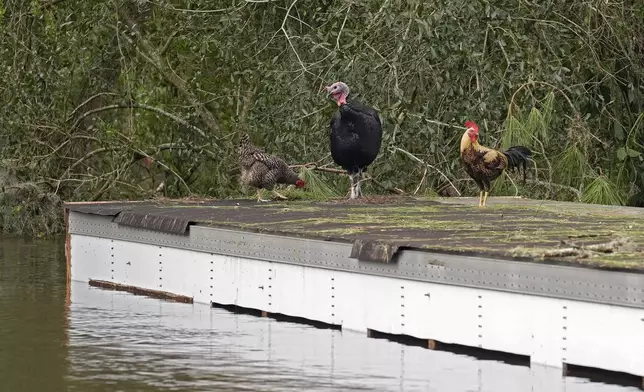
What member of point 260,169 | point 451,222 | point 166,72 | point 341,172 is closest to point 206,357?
point 451,222

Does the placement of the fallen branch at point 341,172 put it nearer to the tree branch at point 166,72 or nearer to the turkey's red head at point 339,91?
the turkey's red head at point 339,91

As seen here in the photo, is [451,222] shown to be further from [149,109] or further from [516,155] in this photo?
[149,109]

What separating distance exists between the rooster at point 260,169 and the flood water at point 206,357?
2.20 m

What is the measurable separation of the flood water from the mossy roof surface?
2.64 feet

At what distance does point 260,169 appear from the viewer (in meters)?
16.7

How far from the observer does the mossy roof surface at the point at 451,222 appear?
1130 centimetres

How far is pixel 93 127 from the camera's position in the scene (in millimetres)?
23156

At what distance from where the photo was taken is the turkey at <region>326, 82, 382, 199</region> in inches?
649

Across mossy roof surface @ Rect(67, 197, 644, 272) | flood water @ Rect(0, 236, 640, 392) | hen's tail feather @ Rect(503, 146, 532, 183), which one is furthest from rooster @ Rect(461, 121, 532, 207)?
flood water @ Rect(0, 236, 640, 392)

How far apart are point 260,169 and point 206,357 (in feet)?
17.8

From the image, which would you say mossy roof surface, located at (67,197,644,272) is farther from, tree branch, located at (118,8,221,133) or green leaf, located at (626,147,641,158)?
tree branch, located at (118,8,221,133)

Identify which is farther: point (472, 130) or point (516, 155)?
point (516, 155)

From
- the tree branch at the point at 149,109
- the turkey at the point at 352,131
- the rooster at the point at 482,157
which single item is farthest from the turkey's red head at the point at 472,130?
the tree branch at the point at 149,109

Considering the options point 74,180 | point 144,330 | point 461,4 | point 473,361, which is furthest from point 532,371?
point 74,180
